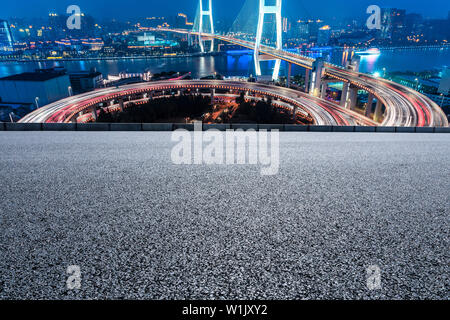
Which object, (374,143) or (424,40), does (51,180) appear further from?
(424,40)

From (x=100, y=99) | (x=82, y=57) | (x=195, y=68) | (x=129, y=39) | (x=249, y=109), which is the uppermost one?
(x=129, y=39)

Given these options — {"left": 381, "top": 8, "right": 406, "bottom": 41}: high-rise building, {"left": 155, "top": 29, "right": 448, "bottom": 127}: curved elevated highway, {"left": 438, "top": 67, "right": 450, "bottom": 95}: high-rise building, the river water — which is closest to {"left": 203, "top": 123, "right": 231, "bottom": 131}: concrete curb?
{"left": 155, "top": 29, "right": 448, "bottom": 127}: curved elevated highway

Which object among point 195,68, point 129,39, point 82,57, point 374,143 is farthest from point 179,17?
point 374,143

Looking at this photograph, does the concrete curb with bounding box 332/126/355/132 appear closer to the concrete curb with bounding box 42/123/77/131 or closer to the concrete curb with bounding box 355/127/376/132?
the concrete curb with bounding box 355/127/376/132

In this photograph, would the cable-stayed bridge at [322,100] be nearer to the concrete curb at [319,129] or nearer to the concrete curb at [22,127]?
the concrete curb at [319,129]

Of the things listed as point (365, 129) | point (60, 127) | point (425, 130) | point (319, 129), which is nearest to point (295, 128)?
point (319, 129)

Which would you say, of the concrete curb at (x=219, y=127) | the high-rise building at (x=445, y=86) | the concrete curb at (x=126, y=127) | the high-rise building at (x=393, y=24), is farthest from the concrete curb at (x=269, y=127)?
the high-rise building at (x=393, y=24)
